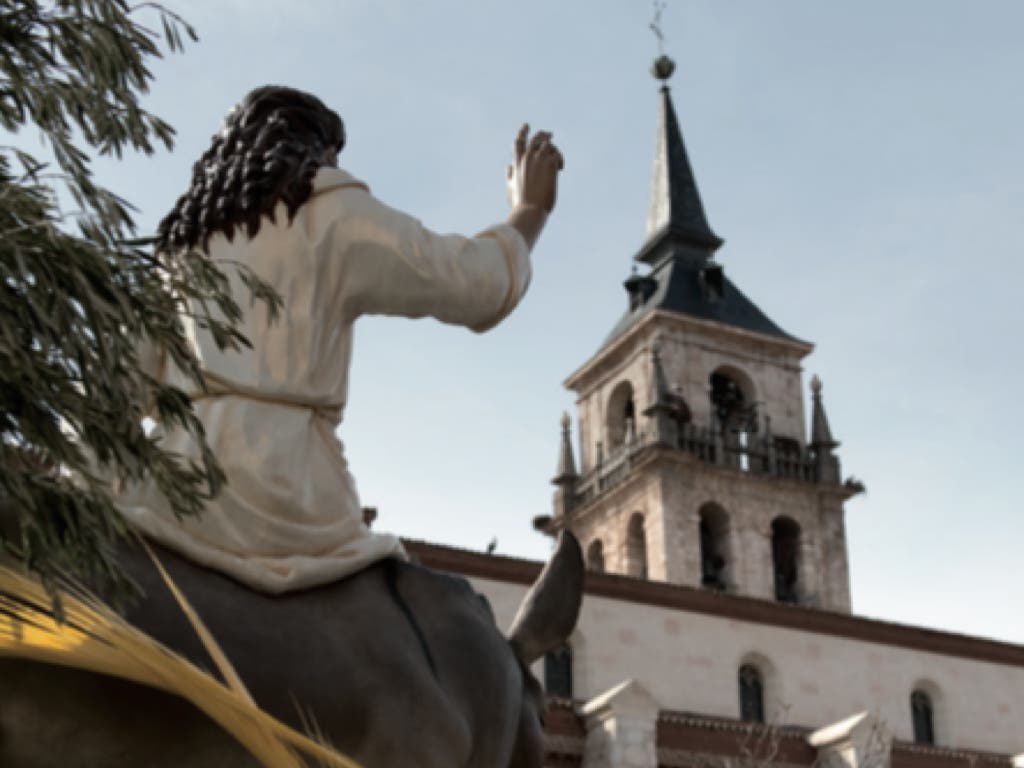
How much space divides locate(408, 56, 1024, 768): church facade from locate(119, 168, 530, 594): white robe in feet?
42.6

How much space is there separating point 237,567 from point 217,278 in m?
0.61

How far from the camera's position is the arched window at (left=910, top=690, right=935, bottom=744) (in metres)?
35.8

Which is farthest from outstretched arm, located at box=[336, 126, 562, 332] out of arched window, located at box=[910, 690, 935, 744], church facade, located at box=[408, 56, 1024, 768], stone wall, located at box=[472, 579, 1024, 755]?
arched window, located at box=[910, 690, 935, 744]

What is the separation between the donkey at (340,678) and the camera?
3068mm

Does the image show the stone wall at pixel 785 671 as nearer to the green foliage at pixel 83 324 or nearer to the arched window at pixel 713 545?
the arched window at pixel 713 545

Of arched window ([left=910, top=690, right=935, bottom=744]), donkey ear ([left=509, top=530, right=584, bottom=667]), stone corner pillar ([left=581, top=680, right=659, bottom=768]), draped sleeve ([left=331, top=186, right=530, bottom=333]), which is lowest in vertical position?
donkey ear ([left=509, top=530, right=584, bottom=667])

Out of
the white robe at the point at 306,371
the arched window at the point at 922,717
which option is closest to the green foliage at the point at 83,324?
the white robe at the point at 306,371

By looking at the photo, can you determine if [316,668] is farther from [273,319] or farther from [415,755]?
[273,319]

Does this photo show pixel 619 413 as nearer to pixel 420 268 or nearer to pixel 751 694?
pixel 751 694

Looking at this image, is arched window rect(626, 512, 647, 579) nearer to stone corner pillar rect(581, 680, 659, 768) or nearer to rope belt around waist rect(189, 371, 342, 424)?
stone corner pillar rect(581, 680, 659, 768)

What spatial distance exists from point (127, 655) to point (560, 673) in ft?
101

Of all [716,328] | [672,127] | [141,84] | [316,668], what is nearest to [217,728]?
[316,668]

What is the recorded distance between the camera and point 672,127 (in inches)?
2785

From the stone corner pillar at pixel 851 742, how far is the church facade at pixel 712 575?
0.14ft
